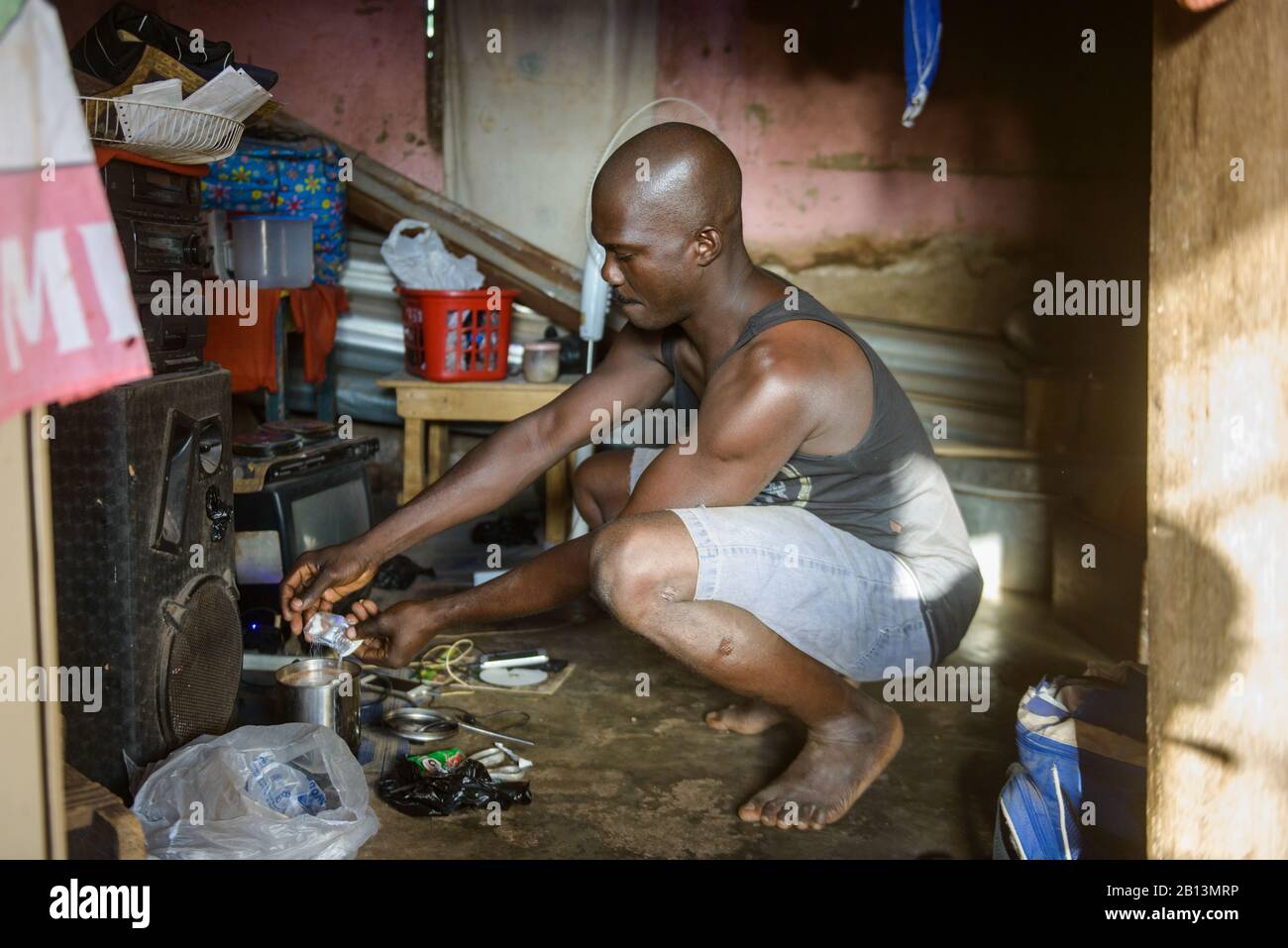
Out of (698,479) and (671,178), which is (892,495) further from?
(671,178)

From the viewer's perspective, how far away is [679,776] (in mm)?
2641

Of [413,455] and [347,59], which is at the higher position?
[347,59]

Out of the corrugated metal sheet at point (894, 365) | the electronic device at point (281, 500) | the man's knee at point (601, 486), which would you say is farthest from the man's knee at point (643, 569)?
the corrugated metal sheet at point (894, 365)

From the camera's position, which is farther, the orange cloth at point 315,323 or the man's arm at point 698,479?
the orange cloth at point 315,323

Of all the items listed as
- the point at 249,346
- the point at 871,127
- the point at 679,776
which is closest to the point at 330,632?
the point at 679,776

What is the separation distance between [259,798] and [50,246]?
4.13 feet

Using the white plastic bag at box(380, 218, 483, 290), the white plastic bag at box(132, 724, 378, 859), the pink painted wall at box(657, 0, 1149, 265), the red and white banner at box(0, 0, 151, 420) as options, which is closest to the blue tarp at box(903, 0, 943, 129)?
the pink painted wall at box(657, 0, 1149, 265)

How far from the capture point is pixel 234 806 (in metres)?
2.12

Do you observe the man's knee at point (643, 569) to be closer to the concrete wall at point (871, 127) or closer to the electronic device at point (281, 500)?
the electronic device at point (281, 500)

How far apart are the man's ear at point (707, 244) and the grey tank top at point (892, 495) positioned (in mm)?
161

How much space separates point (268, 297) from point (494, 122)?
1.61 meters

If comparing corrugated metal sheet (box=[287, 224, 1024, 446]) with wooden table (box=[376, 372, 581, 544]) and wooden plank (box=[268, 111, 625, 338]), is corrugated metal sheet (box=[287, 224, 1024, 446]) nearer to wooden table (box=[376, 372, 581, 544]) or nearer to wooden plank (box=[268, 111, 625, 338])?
wooden plank (box=[268, 111, 625, 338])

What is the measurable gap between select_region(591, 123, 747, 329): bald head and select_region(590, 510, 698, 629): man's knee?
56cm

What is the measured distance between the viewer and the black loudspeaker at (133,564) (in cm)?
219
